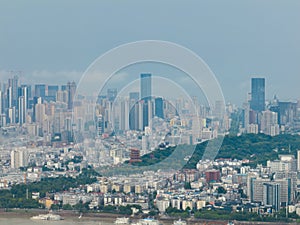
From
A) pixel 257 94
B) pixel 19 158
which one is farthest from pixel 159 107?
pixel 257 94

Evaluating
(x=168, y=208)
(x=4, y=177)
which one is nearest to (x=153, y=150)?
(x=4, y=177)

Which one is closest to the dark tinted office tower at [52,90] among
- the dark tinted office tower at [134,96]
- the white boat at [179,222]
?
the dark tinted office tower at [134,96]

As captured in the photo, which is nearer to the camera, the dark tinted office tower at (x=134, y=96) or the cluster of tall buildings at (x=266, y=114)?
the dark tinted office tower at (x=134, y=96)

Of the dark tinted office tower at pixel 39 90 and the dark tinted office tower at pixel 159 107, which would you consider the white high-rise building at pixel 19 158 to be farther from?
the dark tinted office tower at pixel 39 90

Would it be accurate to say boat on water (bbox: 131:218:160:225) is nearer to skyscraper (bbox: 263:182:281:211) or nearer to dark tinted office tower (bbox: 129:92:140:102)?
skyscraper (bbox: 263:182:281:211)

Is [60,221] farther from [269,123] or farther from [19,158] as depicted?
[269,123]

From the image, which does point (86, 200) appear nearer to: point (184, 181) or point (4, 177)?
point (184, 181)
